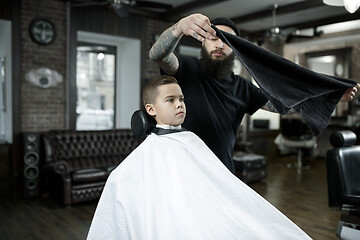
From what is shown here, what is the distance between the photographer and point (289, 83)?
142 cm

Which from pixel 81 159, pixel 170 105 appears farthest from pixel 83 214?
pixel 170 105

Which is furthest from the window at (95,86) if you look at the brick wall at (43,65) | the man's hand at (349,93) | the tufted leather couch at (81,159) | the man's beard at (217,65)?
the man's hand at (349,93)

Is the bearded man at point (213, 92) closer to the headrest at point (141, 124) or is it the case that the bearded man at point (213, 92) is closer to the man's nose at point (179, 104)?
the man's nose at point (179, 104)

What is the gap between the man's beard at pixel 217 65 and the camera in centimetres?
158

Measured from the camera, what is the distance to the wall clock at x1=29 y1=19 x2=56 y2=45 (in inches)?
188

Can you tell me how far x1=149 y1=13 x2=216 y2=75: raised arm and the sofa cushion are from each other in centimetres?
299

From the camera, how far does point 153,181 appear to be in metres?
1.41

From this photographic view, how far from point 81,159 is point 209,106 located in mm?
3636

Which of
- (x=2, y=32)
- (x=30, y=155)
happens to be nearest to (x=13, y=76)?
(x=2, y=32)

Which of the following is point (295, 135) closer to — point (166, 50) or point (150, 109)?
point (150, 109)

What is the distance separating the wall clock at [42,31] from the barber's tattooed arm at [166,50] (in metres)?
4.02

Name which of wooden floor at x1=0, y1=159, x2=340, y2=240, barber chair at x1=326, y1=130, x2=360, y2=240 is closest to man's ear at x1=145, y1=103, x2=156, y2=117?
barber chair at x1=326, y1=130, x2=360, y2=240

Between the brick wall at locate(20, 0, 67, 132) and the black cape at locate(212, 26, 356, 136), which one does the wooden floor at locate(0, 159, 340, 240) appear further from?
the black cape at locate(212, 26, 356, 136)

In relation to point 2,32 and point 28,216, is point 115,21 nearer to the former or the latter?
point 2,32
